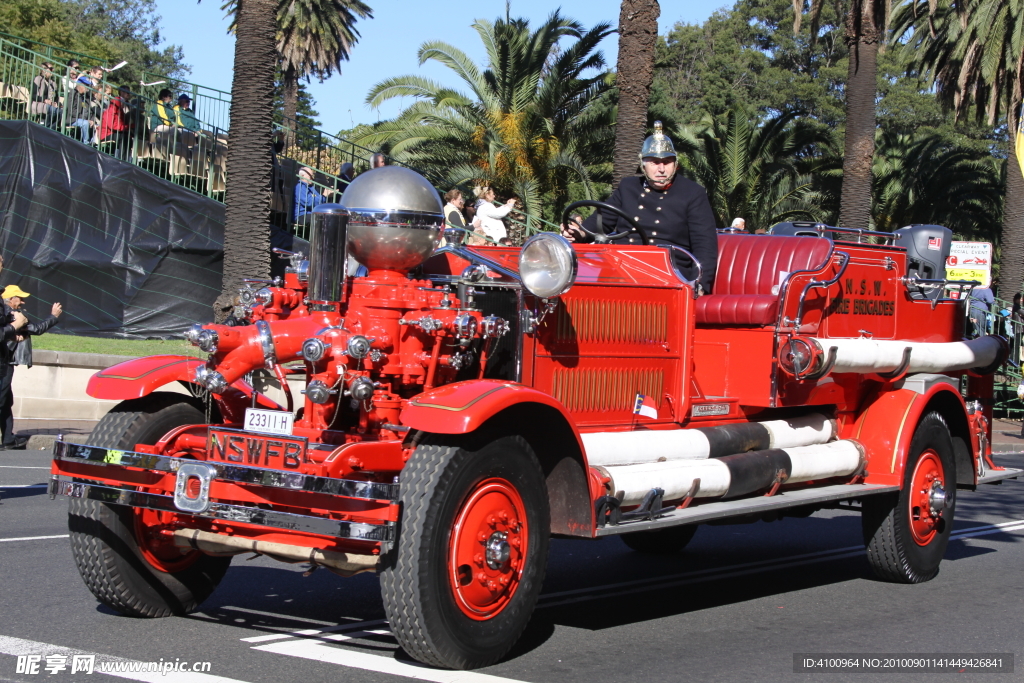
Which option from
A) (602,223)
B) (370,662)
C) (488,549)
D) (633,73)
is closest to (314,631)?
(370,662)

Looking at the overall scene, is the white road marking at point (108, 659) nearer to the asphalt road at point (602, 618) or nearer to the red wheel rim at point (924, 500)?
the asphalt road at point (602, 618)

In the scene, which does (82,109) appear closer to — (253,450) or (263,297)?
(263,297)

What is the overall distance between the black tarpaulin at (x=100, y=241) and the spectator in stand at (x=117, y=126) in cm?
63

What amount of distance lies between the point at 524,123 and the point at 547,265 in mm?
18386

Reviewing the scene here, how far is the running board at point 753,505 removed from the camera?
5613mm

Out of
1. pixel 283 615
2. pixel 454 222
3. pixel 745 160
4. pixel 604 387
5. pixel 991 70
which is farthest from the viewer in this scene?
pixel 991 70

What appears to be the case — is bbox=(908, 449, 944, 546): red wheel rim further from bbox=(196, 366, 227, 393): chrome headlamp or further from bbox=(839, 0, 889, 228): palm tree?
bbox=(839, 0, 889, 228): palm tree

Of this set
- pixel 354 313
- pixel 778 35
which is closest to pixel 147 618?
pixel 354 313

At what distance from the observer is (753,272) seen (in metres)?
7.74

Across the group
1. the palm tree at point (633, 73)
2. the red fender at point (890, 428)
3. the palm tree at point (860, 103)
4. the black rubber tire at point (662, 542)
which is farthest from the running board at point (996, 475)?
the palm tree at point (860, 103)

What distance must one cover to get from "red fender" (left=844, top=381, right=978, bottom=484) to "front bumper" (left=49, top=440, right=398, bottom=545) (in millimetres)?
4090

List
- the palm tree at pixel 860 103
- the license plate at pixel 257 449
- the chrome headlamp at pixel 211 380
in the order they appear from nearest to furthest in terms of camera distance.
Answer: the license plate at pixel 257 449
the chrome headlamp at pixel 211 380
the palm tree at pixel 860 103

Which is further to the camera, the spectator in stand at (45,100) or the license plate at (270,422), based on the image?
the spectator in stand at (45,100)

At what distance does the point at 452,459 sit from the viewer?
15.9 ft
